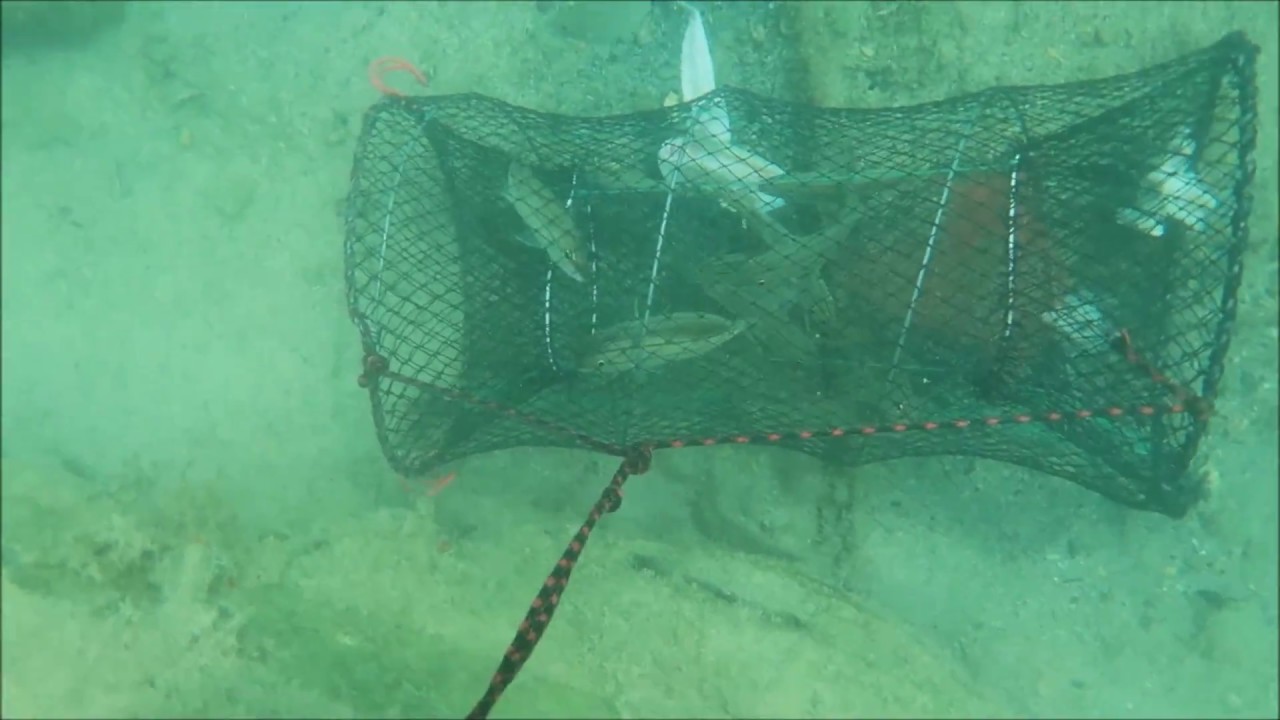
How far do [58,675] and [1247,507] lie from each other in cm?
510

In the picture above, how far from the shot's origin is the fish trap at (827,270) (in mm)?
2910

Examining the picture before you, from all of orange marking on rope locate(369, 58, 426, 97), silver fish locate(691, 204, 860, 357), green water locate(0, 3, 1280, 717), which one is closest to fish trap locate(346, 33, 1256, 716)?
silver fish locate(691, 204, 860, 357)

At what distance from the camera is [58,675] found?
12.0 ft

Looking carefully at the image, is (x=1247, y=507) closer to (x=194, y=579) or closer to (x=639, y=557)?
(x=639, y=557)

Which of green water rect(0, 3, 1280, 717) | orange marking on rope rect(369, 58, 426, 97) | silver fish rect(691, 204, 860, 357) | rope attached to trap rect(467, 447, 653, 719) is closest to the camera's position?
rope attached to trap rect(467, 447, 653, 719)

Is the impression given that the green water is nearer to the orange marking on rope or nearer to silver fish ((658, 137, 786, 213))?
the orange marking on rope

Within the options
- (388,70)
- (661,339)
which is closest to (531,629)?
(661,339)

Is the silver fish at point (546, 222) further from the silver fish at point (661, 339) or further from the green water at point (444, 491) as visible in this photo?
the green water at point (444, 491)

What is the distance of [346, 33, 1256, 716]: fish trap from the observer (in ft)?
9.55

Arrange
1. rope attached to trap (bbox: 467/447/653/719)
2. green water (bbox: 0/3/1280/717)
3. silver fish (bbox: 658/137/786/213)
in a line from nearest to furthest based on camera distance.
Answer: rope attached to trap (bbox: 467/447/653/719) < silver fish (bbox: 658/137/786/213) < green water (bbox: 0/3/1280/717)

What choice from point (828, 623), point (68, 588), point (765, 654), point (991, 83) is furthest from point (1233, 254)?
point (68, 588)

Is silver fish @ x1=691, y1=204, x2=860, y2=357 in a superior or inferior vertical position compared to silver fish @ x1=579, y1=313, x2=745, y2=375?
superior

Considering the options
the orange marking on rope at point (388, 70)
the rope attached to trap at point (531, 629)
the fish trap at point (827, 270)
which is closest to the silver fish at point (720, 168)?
the fish trap at point (827, 270)

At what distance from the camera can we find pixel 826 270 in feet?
9.87
